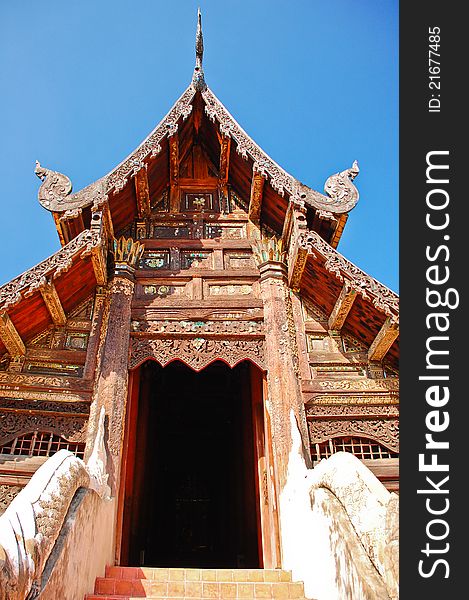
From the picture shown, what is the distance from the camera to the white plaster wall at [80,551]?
3.09m

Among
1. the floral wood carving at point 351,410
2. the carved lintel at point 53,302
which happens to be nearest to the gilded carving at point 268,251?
the floral wood carving at point 351,410

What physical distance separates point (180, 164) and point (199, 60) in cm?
160

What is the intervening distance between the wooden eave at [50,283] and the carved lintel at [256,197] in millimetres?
2365

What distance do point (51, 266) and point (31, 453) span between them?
2024mm

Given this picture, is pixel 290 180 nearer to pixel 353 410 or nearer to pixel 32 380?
pixel 353 410

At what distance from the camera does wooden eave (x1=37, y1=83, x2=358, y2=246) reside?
6730 millimetres

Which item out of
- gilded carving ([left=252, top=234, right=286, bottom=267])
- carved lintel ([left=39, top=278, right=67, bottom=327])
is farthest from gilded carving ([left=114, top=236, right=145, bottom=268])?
gilded carving ([left=252, top=234, right=286, bottom=267])

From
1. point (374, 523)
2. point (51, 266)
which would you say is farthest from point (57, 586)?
point (51, 266)

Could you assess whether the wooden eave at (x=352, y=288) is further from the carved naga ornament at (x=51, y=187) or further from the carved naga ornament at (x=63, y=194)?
the carved naga ornament at (x=51, y=187)

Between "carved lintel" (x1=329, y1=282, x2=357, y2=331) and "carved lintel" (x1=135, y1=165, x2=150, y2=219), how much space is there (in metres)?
3.15

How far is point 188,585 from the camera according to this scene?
14.3 ft

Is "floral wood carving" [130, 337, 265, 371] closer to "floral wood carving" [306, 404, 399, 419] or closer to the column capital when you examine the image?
"floral wood carving" [306, 404, 399, 419]

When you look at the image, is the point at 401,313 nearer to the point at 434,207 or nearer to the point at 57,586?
the point at 434,207

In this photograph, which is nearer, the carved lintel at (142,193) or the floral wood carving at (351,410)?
the floral wood carving at (351,410)
